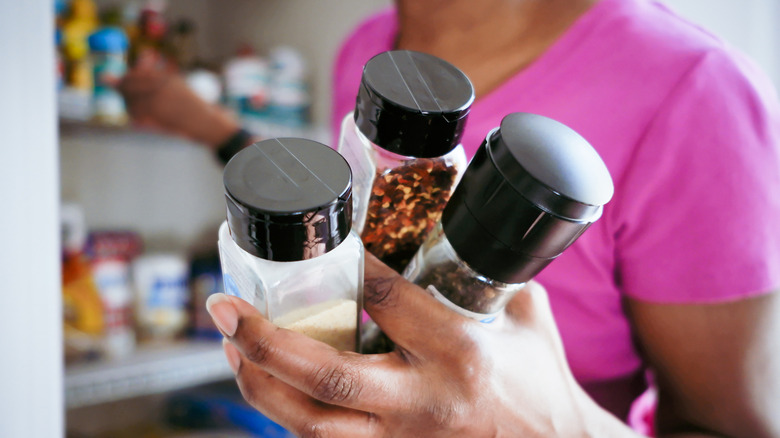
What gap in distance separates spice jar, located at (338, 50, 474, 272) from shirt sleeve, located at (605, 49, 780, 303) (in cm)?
19

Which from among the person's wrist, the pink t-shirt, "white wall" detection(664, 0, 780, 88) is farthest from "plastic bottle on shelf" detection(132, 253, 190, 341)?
"white wall" detection(664, 0, 780, 88)

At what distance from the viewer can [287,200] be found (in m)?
0.20

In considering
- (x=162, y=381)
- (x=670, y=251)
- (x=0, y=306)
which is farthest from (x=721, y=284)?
(x=162, y=381)

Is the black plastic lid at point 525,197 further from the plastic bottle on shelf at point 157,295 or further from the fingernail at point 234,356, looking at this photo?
the plastic bottle on shelf at point 157,295

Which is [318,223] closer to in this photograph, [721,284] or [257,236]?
[257,236]

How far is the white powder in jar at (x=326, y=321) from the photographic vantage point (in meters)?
0.24

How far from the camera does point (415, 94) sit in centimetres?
23

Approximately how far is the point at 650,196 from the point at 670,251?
1.7 inches

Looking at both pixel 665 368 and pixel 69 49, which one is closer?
pixel 665 368

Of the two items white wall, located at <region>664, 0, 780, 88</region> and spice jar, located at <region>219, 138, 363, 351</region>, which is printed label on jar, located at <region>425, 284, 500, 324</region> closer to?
spice jar, located at <region>219, 138, 363, 351</region>

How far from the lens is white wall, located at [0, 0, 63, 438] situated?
43 cm

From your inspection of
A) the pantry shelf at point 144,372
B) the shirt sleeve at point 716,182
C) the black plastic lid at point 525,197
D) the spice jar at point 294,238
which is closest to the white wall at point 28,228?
the pantry shelf at point 144,372

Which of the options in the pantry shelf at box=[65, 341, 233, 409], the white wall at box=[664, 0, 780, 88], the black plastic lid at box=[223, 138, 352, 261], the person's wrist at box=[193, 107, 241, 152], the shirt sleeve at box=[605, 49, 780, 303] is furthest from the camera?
the white wall at box=[664, 0, 780, 88]

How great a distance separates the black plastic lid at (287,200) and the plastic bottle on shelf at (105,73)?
60 centimetres
